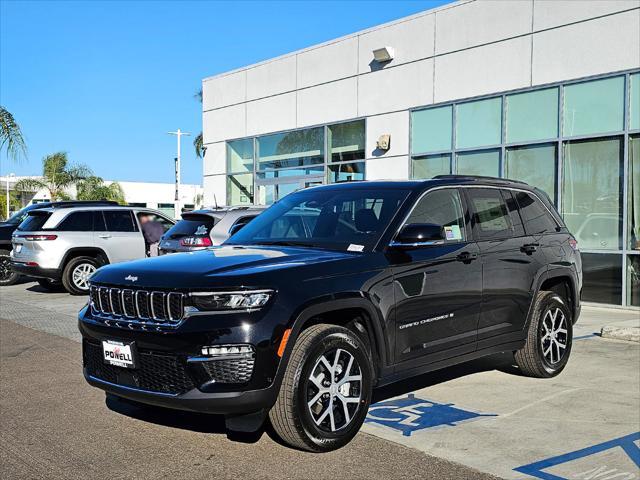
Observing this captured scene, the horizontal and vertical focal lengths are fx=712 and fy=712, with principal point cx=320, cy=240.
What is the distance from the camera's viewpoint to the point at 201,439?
488 centimetres

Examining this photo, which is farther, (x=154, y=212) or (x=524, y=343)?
Result: (x=154, y=212)

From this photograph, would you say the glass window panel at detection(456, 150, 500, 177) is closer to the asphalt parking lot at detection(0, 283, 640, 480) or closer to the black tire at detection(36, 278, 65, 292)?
the asphalt parking lot at detection(0, 283, 640, 480)

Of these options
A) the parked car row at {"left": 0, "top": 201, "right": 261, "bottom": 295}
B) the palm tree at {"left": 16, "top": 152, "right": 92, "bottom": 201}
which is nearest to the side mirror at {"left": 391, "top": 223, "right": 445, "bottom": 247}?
the parked car row at {"left": 0, "top": 201, "right": 261, "bottom": 295}

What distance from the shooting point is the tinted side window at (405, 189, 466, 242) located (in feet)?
18.6

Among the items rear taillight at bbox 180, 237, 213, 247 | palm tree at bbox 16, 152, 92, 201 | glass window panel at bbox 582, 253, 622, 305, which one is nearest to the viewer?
rear taillight at bbox 180, 237, 213, 247

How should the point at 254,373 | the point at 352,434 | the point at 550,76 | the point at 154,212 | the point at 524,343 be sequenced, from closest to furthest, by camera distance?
the point at 254,373, the point at 352,434, the point at 524,343, the point at 550,76, the point at 154,212

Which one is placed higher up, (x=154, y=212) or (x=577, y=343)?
(x=154, y=212)

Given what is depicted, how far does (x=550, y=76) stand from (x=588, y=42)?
85cm

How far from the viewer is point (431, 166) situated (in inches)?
587

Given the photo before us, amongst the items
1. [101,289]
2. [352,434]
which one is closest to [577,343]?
[352,434]

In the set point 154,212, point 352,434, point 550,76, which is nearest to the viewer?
point 352,434

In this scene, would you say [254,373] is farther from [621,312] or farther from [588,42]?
[588,42]

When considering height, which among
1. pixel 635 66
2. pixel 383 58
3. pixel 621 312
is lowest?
pixel 621 312

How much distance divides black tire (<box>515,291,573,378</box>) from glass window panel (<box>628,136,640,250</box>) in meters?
5.42
